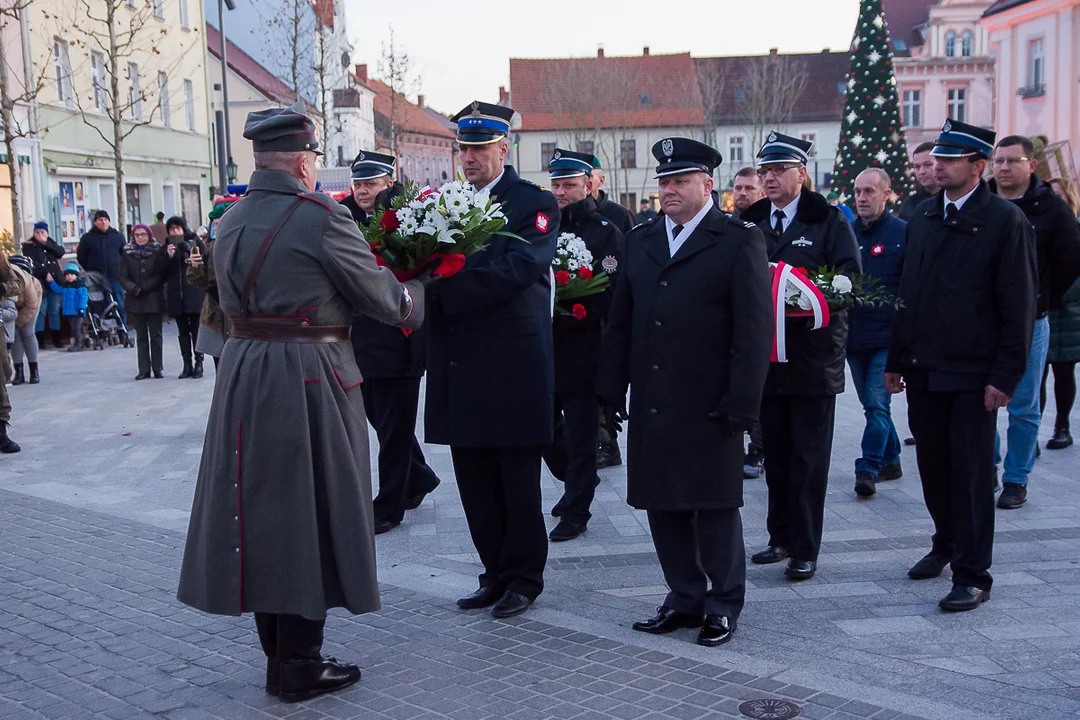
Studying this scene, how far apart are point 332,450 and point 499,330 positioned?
1.27 m

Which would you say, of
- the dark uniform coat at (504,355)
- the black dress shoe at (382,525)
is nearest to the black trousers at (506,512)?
the dark uniform coat at (504,355)

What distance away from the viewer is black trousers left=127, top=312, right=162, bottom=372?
599 inches

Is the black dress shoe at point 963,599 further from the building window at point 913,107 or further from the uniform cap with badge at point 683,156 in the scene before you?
the building window at point 913,107

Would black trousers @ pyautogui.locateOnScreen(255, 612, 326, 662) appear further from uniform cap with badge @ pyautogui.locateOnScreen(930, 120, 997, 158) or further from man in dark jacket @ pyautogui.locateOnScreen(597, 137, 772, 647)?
uniform cap with badge @ pyautogui.locateOnScreen(930, 120, 997, 158)

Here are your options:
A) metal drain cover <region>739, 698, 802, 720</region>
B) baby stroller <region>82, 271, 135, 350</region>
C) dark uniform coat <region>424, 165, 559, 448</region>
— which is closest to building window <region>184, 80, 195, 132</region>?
baby stroller <region>82, 271, 135, 350</region>

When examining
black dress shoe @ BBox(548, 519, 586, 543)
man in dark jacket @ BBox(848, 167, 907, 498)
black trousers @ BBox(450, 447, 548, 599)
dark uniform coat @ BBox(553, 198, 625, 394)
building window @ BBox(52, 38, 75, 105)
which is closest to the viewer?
black trousers @ BBox(450, 447, 548, 599)

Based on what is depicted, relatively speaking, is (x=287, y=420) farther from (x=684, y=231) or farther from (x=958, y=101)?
(x=958, y=101)

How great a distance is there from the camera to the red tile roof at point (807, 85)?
232ft

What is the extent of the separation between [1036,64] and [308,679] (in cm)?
3982

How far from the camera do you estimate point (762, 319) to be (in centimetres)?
491

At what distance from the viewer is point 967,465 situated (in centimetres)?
552

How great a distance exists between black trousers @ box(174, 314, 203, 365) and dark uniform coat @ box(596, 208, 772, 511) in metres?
11.4

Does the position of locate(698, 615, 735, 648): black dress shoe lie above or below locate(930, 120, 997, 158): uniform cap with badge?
below

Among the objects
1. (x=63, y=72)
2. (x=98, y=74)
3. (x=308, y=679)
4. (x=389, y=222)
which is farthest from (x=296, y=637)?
(x=98, y=74)
